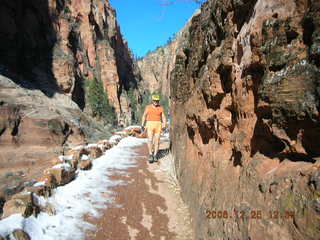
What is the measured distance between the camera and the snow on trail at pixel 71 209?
2.97m

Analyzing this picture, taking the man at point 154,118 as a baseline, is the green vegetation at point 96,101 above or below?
above

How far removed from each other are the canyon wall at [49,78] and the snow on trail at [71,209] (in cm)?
306

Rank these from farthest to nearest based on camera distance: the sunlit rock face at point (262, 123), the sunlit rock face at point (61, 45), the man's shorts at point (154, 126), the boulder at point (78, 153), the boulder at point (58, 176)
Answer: the sunlit rock face at point (61, 45) < the man's shorts at point (154, 126) < the boulder at point (78, 153) < the boulder at point (58, 176) < the sunlit rock face at point (262, 123)

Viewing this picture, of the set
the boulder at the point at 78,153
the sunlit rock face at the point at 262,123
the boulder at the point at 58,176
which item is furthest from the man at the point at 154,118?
the sunlit rock face at the point at 262,123

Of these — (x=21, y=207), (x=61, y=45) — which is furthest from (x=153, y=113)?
(x=61, y=45)

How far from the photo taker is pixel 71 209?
383 centimetres

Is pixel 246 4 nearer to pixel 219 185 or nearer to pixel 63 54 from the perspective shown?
pixel 219 185

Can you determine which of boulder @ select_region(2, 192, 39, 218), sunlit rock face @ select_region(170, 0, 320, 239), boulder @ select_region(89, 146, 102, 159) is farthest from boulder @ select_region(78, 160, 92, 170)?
sunlit rock face @ select_region(170, 0, 320, 239)

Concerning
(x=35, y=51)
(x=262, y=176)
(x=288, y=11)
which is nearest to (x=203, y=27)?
(x=288, y=11)

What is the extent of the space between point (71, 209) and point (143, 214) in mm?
1109

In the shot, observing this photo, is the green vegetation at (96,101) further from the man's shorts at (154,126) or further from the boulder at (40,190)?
the boulder at (40,190)

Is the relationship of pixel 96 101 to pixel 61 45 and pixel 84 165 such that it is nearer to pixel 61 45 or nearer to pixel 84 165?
pixel 61 45

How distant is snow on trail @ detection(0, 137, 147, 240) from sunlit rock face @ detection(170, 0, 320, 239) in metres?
1.66

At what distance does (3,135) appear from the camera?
12.7 m
